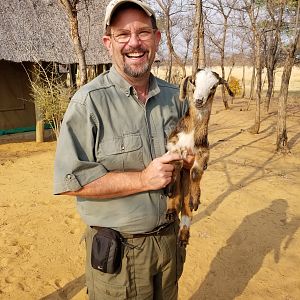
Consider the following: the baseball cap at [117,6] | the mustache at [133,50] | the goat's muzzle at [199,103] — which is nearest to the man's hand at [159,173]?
the goat's muzzle at [199,103]

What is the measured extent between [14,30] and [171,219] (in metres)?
9.85

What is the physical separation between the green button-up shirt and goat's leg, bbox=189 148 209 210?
16 cm

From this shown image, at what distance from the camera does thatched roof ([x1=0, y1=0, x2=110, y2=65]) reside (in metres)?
9.86

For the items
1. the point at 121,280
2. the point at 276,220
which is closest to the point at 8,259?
the point at 121,280

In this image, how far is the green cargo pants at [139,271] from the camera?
77.2 inches

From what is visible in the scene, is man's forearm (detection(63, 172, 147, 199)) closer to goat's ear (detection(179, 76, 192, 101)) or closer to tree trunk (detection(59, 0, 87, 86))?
goat's ear (detection(179, 76, 192, 101))

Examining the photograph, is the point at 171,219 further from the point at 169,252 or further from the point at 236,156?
the point at 236,156

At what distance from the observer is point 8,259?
4391mm

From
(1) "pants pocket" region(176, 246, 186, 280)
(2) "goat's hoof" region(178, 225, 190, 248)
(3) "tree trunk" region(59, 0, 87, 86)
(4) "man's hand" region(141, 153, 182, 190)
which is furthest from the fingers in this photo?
(3) "tree trunk" region(59, 0, 87, 86)

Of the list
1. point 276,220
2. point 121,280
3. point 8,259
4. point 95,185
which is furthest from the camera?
point 276,220

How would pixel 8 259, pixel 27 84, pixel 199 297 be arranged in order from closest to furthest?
pixel 199 297, pixel 8 259, pixel 27 84

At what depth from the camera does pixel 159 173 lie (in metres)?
1.72

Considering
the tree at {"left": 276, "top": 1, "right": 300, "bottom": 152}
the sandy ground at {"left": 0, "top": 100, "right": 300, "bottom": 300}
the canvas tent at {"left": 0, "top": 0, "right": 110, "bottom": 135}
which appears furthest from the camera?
the canvas tent at {"left": 0, "top": 0, "right": 110, "bottom": 135}

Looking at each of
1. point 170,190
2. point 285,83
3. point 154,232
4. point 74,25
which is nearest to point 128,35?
point 170,190
